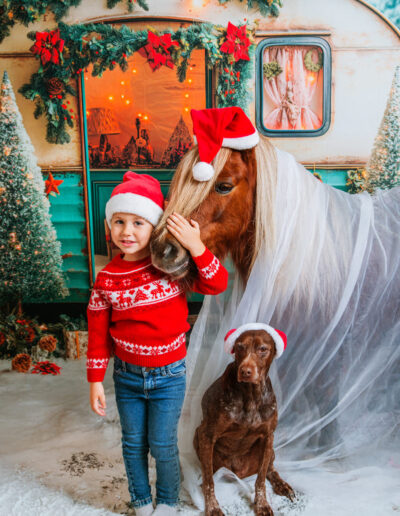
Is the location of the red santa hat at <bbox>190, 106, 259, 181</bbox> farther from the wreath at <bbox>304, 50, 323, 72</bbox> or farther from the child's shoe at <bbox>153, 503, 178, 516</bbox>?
the wreath at <bbox>304, 50, 323, 72</bbox>

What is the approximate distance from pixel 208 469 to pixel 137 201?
3.23ft

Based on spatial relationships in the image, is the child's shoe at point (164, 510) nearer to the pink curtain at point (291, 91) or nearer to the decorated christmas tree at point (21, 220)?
the decorated christmas tree at point (21, 220)

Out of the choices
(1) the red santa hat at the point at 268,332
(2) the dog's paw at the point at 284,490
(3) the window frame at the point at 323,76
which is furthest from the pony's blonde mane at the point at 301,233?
(3) the window frame at the point at 323,76

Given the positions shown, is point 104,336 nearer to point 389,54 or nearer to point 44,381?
point 44,381

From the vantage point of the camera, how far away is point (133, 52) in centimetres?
311

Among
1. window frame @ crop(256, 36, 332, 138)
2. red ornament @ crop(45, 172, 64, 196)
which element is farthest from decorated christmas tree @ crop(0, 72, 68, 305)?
window frame @ crop(256, 36, 332, 138)

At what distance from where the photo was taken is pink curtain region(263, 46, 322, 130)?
3137mm

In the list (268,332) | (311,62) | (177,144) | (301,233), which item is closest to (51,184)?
(177,144)

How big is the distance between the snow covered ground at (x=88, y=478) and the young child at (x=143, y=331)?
28 centimetres

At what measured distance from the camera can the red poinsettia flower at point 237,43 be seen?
305cm

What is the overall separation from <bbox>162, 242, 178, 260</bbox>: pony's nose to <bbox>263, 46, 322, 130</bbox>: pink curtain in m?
2.15

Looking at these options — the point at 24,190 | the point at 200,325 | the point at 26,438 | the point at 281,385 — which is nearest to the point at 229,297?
the point at 200,325

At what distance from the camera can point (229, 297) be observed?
77.4 inches

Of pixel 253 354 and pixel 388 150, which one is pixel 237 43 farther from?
pixel 253 354
